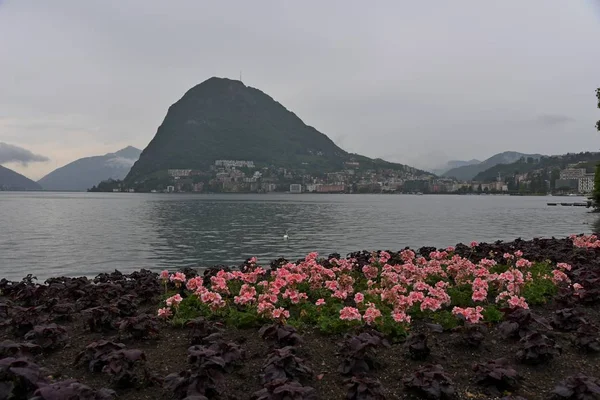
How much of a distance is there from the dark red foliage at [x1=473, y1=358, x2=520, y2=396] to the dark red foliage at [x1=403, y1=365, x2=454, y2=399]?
599 mm

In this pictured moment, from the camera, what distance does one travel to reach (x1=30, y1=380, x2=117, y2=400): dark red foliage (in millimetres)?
4367

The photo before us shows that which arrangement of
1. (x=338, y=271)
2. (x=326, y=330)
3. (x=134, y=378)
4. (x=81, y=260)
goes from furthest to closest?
(x=81, y=260), (x=338, y=271), (x=326, y=330), (x=134, y=378)

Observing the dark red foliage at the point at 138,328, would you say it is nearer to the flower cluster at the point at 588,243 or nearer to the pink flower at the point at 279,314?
the pink flower at the point at 279,314

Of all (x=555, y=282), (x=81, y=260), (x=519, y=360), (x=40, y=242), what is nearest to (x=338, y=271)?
(x=555, y=282)

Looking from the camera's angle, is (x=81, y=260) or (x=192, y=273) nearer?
(x=192, y=273)

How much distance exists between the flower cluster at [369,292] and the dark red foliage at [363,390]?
219 cm

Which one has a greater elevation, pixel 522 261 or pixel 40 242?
pixel 522 261

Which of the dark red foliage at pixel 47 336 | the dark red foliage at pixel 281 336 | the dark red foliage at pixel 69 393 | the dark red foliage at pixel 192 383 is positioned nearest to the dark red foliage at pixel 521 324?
the dark red foliage at pixel 281 336

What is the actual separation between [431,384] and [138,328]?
176 inches

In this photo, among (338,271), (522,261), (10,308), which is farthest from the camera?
(338,271)

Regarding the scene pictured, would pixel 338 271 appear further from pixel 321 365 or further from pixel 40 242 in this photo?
pixel 40 242

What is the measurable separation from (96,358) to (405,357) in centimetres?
424

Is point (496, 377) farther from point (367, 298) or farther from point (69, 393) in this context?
point (69, 393)

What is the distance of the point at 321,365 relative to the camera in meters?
6.48
